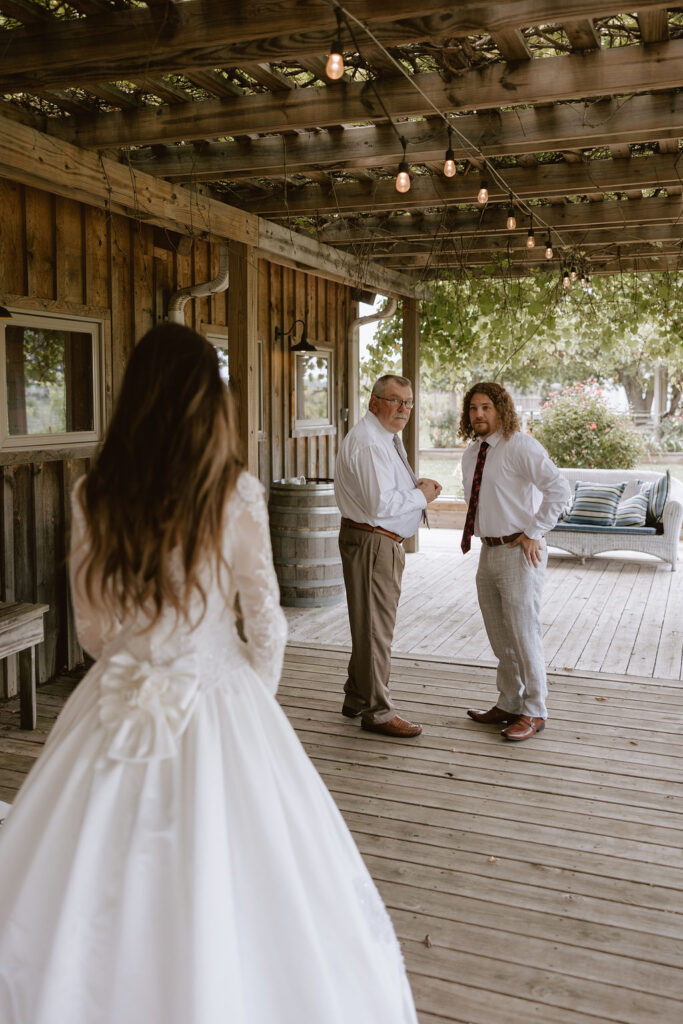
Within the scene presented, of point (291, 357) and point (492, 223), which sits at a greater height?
point (492, 223)

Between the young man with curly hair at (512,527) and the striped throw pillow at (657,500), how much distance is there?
4731 millimetres

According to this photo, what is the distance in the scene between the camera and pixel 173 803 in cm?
173

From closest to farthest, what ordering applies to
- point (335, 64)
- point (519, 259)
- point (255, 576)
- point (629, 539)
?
point (255, 576) < point (335, 64) < point (519, 259) < point (629, 539)

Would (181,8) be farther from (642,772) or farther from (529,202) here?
(529,202)

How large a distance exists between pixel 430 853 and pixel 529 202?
5112 millimetres

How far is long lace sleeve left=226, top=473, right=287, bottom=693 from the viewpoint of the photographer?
1.81 meters

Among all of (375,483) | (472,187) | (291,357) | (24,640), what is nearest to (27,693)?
(24,640)

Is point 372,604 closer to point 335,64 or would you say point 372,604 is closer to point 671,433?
point 335,64

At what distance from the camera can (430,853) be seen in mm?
3318

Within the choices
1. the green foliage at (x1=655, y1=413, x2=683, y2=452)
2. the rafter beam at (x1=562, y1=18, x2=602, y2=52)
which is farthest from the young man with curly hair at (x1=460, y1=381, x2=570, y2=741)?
the green foliage at (x1=655, y1=413, x2=683, y2=452)

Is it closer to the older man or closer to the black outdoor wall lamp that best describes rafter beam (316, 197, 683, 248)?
the black outdoor wall lamp

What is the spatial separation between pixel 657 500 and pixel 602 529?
0.59 meters

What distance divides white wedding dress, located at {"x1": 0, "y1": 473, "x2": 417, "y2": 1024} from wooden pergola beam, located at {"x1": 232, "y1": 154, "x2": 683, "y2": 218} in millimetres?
4195

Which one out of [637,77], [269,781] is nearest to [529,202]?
[637,77]
